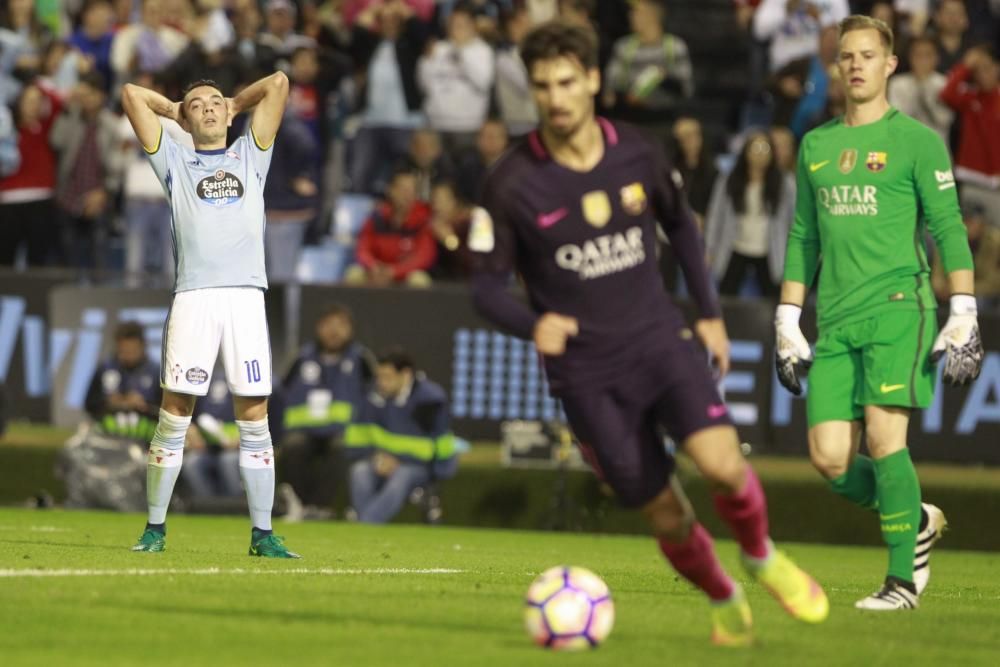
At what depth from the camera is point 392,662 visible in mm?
6773

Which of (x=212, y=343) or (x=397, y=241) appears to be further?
(x=397, y=241)

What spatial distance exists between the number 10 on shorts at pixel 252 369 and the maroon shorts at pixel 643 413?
381 centimetres

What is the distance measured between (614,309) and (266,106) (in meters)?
4.36

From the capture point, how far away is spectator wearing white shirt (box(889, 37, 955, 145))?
20.2m

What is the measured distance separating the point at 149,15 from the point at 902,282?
1480 centimetres

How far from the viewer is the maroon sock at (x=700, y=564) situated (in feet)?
24.5

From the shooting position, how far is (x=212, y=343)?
10961mm

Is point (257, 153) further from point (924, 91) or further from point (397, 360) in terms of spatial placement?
point (924, 91)

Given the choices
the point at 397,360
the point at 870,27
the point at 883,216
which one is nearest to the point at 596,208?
the point at 883,216

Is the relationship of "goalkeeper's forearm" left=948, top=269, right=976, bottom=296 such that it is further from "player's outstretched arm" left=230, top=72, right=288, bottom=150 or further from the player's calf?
"player's outstretched arm" left=230, top=72, right=288, bottom=150

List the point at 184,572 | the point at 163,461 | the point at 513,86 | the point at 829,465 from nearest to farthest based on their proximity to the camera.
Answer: the point at 829,465 → the point at 184,572 → the point at 163,461 → the point at 513,86

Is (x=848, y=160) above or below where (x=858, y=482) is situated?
above

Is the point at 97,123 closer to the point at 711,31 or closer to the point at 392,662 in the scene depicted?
the point at 711,31

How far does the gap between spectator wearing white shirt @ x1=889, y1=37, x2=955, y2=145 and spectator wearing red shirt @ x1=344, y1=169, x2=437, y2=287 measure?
16.5 ft
